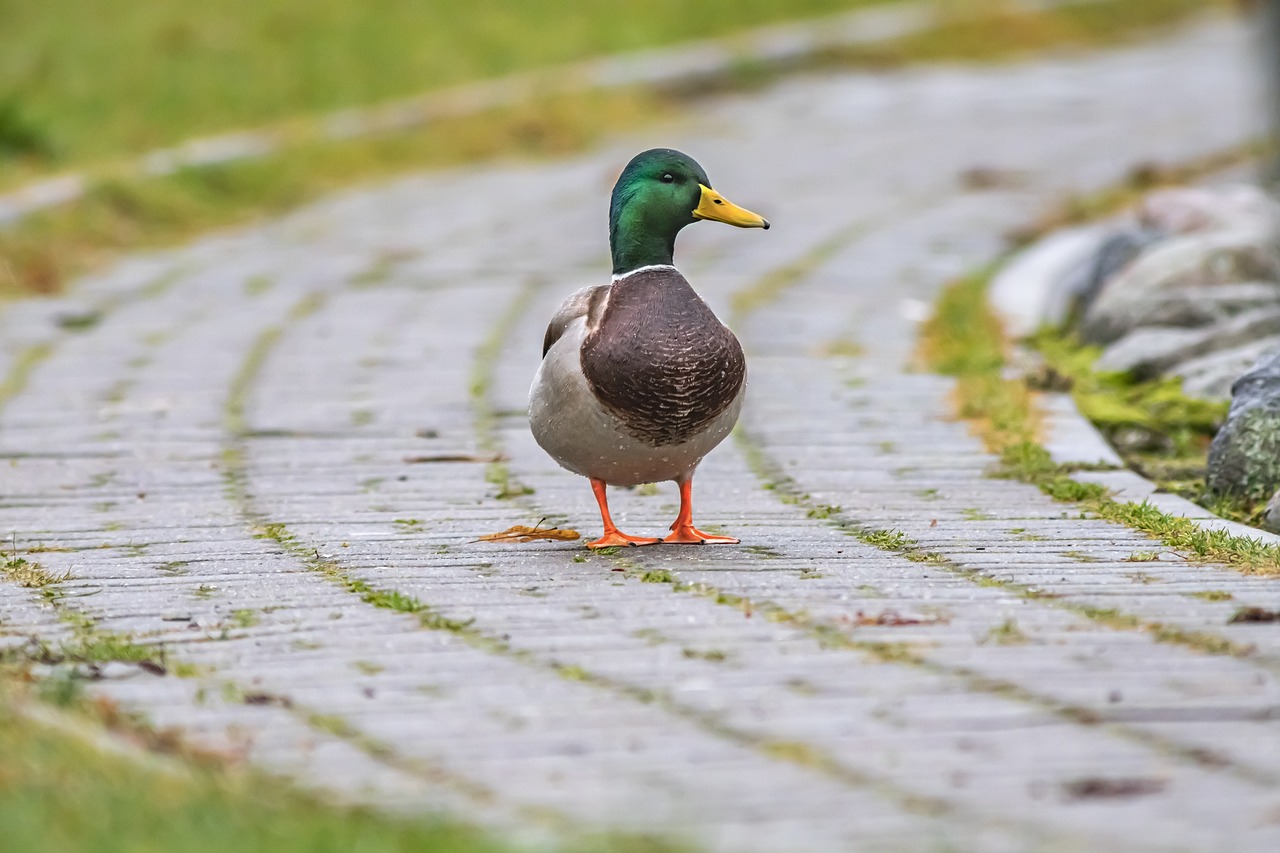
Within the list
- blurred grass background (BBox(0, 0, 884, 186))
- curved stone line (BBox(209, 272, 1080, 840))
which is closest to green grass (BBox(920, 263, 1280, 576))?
curved stone line (BBox(209, 272, 1080, 840))

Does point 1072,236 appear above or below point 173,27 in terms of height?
below

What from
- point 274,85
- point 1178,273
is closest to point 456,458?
point 1178,273

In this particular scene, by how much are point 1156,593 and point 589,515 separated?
201 cm

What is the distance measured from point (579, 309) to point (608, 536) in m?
0.66

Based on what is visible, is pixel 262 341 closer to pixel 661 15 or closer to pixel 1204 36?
pixel 661 15

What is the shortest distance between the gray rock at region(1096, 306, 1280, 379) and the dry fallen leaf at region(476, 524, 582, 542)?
10.3ft

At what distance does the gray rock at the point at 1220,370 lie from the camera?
7.35 meters

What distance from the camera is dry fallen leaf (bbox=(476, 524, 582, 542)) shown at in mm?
5660

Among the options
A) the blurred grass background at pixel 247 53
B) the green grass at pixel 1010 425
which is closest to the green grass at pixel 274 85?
the blurred grass background at pixel 247 53

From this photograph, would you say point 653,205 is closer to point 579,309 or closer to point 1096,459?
point 579,309

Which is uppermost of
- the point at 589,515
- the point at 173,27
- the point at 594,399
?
the point at 173,27

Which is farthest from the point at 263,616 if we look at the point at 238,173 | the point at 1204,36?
the point at 1204,36

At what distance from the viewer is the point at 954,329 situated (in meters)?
8.90

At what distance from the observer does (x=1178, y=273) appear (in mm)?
8633
